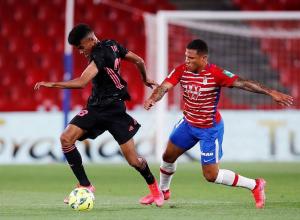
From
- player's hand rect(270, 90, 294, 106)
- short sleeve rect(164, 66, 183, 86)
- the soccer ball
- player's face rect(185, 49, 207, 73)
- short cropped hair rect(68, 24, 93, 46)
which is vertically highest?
short cropped hair rect(68, 24, 93, 46)

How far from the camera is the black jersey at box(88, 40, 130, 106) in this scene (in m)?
9.15

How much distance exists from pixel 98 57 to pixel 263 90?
5.59ft

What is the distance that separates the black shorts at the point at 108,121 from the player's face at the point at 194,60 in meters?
0.88

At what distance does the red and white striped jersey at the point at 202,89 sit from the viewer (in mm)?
9047

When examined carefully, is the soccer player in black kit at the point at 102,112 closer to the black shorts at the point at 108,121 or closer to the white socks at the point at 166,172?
the black shorts at the point at 108,121

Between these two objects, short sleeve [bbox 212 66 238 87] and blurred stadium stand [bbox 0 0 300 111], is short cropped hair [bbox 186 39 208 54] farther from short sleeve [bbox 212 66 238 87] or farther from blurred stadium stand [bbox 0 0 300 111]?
blurred stadium stand [bbox 0 0 300 111]

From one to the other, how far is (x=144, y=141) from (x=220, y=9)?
18.2 ft

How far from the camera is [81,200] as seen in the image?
8.65m

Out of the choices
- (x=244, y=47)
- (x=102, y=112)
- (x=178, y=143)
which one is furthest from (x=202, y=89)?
(x=244, y=47)

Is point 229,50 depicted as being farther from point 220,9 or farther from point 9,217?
point 9,217

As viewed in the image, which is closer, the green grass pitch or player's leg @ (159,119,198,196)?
the green grass pitch

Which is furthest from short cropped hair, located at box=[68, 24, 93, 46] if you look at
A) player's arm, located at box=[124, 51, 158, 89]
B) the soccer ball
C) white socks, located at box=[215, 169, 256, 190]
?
white socks, located at box=[215, 169, 256, 190]

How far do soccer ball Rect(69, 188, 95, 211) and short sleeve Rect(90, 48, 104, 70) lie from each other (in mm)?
1275

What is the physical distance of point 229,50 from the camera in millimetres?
17422
